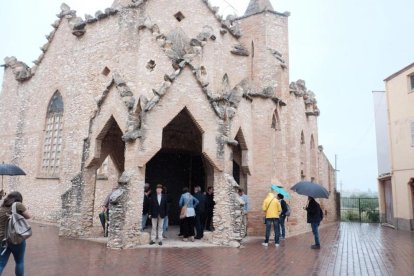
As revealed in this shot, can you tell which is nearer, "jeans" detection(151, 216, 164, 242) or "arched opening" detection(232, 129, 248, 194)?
"jeans" detection(151, 216, 164, 242)

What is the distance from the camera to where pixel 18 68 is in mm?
20719

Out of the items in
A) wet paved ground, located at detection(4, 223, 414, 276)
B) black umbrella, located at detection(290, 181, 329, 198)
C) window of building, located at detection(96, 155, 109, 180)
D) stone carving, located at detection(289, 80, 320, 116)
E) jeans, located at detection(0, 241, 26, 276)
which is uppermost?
stone carving, located at detection(289, 80, 320, 116)

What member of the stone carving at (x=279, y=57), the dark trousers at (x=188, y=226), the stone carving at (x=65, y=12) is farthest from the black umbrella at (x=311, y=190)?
the stone carving at (x=65, y=12)

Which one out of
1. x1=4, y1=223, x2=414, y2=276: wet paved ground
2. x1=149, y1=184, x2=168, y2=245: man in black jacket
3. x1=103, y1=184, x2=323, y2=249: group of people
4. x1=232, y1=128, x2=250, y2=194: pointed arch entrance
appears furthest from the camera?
x1=232, y1=128, x2=250, y2=194: pointed arch entrance

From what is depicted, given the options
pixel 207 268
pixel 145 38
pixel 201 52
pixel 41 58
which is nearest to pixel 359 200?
pixel 201 52

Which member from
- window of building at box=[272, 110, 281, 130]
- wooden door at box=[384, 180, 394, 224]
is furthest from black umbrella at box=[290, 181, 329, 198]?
wooden door at box=[384, 180, 394, 224]

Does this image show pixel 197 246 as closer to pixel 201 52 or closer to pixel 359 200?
pixel 201 52

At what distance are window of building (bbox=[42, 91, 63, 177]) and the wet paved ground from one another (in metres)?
6.85

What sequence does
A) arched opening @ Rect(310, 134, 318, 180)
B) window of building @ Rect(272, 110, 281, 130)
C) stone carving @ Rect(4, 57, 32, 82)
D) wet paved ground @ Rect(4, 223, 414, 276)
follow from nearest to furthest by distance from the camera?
wet paved ground @ Rect(4, 223, 414, 276) < window of building @ Rect(272, 110, 281, 130) < stone carving @ Rect(4, 57, 32, 82) < arched opening @ Rect(310, 134, 318, 180)

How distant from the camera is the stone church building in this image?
1141 centimetres

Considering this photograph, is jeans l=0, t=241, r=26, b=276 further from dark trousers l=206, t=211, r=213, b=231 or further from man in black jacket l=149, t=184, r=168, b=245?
dark trousers l=206, t=211, r=213, b=231

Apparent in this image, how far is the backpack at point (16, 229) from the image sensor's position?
543 cm

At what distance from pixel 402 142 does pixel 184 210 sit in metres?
15.2

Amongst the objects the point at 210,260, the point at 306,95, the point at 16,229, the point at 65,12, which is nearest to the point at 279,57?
the point at 306,95
